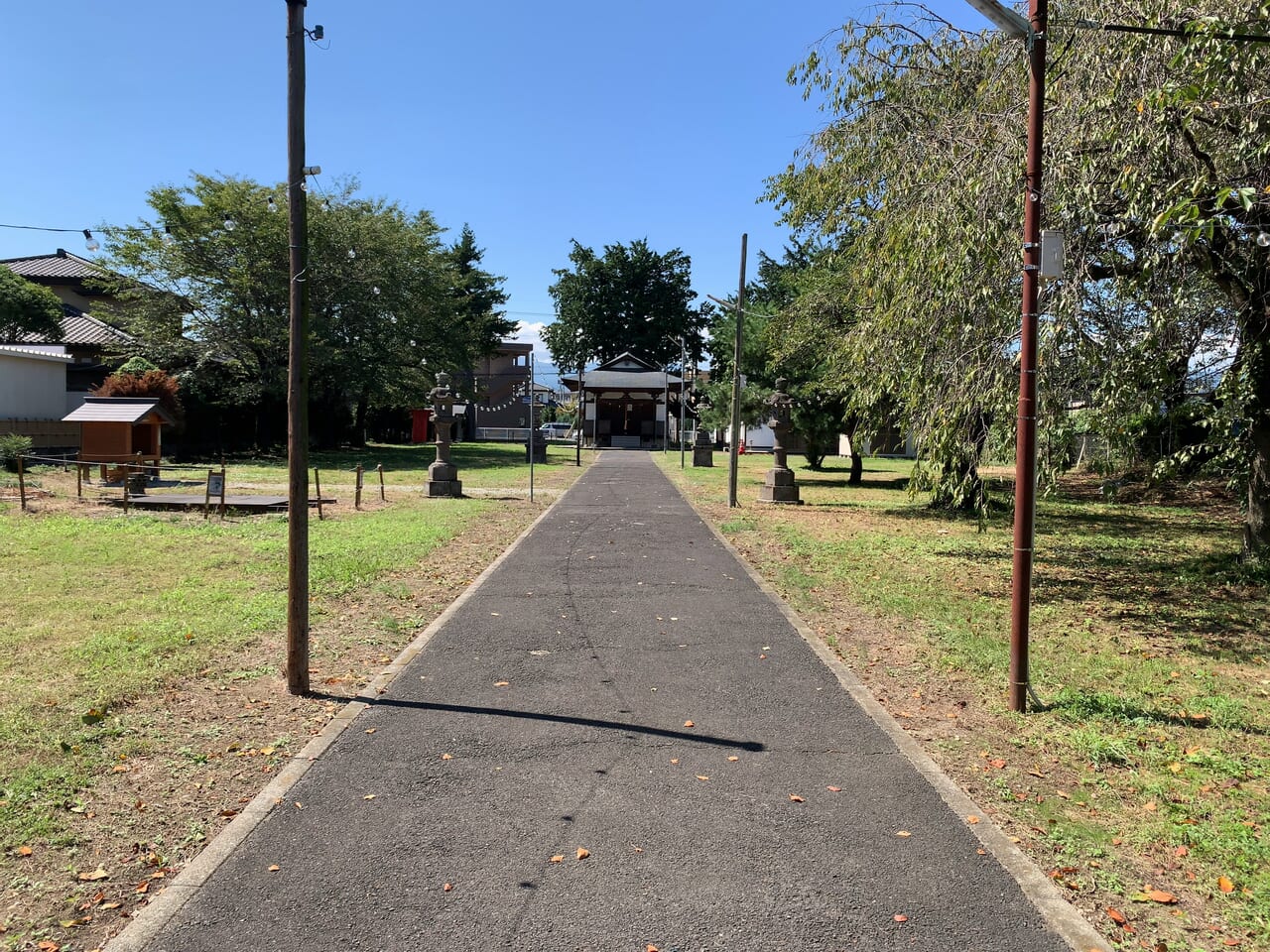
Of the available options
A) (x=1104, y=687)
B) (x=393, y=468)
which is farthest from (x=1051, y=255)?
(x=393, y=468)

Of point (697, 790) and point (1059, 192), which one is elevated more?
point (1059, 192)

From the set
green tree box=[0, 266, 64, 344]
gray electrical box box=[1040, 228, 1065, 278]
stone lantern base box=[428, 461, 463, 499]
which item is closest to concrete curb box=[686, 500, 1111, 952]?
gray electrical box box=[1040, 228, 1065, 278]

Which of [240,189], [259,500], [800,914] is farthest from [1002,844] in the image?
[240,189]

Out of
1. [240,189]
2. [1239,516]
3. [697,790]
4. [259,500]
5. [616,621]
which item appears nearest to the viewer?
[697,790]

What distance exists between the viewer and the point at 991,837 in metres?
4.09

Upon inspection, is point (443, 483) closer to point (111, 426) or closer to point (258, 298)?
point (111, 426)

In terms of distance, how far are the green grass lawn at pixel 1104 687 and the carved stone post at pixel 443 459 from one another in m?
9.09

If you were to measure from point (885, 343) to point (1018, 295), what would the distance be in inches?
89.7

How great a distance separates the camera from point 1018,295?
8859mm

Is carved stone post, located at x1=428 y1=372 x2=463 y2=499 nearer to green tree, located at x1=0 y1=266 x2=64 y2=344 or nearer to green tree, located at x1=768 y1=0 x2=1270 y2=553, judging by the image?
green tree, located at x1=768 y1=0 x2=1270 y2=553

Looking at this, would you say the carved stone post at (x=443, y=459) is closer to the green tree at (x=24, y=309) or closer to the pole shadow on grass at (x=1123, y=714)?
the pole shadow on grass at (x=1123, y=714)

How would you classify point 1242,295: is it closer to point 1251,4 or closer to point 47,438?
point 1251,4

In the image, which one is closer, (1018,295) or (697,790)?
(697,790)

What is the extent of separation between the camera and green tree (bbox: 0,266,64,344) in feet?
107
